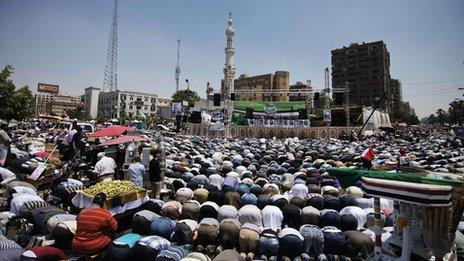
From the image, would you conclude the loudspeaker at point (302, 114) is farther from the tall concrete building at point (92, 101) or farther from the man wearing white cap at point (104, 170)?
the tall concrete building at point (92, 101)

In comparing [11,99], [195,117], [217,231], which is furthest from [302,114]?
[217,231]

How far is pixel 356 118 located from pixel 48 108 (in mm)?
135612

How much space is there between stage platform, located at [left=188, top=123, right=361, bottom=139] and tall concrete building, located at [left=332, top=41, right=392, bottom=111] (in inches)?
2284

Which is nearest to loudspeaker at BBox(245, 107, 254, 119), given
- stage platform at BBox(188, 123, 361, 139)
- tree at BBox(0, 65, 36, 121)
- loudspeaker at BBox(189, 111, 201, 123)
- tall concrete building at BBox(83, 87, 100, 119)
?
stage platform at BBox(188, 123, 361, 139)

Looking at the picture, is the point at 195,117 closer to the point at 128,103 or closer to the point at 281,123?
the point at 281,123

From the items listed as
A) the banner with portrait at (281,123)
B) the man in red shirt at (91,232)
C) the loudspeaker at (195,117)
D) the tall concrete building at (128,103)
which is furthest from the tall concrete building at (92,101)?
the man in red shirt at (91,232)

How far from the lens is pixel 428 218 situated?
13.6 feet

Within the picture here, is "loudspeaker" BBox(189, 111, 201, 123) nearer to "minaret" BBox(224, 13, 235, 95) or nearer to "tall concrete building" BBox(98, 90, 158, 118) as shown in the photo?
"minaret" BBox(224, 13, 235, 95)

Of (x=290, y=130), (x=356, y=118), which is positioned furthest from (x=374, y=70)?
(x=290, y=130)

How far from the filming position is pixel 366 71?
111 meters

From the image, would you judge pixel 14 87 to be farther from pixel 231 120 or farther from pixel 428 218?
pixel 231 120

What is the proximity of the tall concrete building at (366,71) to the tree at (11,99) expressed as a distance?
3824 inches

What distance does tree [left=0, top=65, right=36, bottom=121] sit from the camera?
21.3 metres

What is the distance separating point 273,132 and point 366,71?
73.6 m
